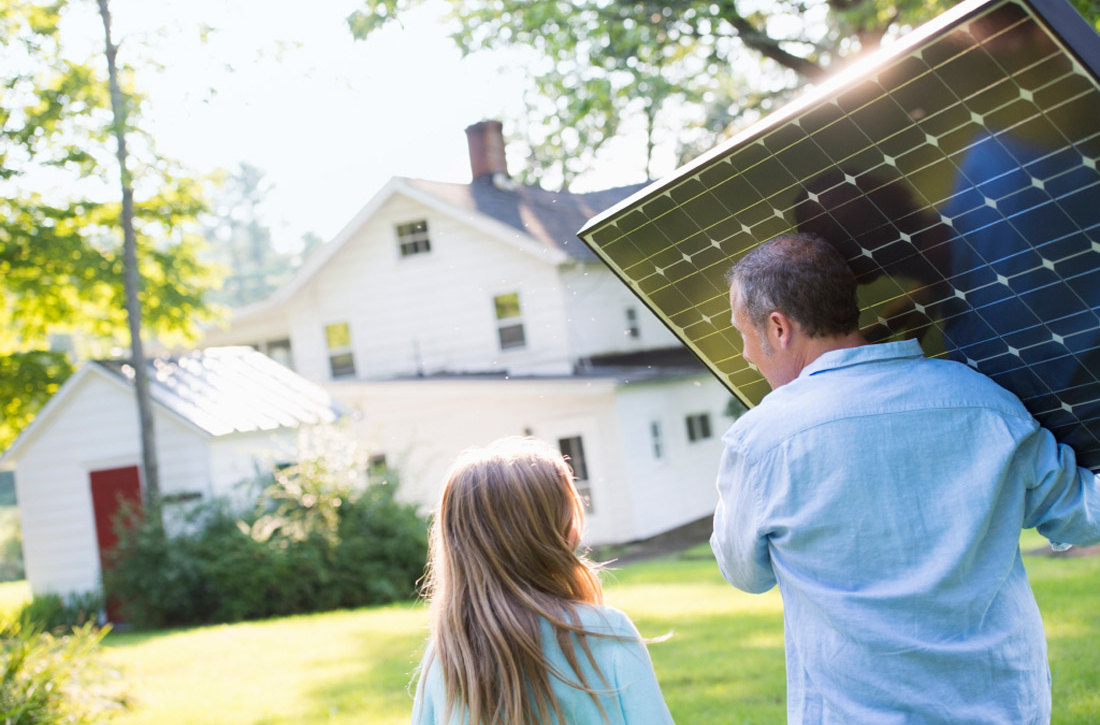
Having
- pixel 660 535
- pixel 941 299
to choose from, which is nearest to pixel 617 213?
pixel 941 299

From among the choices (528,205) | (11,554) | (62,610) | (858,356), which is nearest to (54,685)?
(858,356)

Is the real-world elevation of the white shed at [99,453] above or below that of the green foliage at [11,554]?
above

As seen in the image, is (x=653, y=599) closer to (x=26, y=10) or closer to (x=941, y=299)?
(x=941, y=299)

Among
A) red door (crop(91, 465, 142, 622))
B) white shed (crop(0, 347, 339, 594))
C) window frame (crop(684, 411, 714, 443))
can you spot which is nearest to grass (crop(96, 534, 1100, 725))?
white shed (crop(0, 347, 339, 594))

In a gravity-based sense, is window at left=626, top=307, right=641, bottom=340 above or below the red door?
above

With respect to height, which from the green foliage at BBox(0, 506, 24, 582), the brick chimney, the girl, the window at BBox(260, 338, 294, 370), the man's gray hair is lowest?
the green foliage at BBox(0, 506, 24, 582)

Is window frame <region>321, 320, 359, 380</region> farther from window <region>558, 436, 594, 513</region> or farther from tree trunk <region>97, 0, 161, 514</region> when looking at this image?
tree trunk <region>97, 0, 161, 514</region>

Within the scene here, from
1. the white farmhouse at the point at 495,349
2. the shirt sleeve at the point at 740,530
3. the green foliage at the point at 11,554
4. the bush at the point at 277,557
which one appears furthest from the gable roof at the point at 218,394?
the green foliage at the point at 11,554

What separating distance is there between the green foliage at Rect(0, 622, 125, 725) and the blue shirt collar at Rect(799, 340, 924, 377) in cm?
597

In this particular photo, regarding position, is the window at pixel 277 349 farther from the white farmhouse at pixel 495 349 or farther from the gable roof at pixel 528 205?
the gable roof at pixel 528 205

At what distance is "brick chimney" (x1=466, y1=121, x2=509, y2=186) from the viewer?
2350cm

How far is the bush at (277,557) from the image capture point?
14000 millimetres

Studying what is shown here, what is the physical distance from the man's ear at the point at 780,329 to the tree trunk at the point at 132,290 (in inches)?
547

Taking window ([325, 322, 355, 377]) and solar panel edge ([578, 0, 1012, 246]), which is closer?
solar panel edge ([578, 0, 1012, 246])
